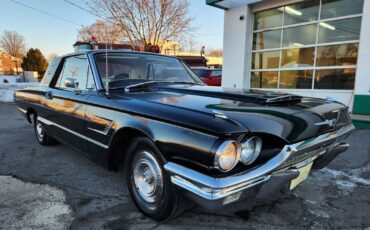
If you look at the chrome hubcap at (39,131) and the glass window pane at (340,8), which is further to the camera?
the glass window pane at (340,8)

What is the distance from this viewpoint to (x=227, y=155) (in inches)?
65.6

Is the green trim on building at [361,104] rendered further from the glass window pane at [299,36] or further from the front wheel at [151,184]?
the front wheel at [151,184]

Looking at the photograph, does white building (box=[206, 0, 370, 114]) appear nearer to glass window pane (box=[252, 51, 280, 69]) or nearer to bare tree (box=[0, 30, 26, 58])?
glass window pane (box=[252, 51, 280, 69])

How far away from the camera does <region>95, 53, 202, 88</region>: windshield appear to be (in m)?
2.98

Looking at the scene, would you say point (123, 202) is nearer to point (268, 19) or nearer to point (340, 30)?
point (340, 30)

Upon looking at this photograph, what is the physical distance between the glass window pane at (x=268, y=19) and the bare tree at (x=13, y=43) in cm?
6063

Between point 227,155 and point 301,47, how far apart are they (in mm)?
7878

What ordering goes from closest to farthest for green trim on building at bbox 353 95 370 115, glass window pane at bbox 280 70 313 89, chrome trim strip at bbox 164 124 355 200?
chrome trim strip at bbox 164 124 355 200 → green trim on building at bbox 353 95 370 115 → glass window pane at bbox 280 70 313 89

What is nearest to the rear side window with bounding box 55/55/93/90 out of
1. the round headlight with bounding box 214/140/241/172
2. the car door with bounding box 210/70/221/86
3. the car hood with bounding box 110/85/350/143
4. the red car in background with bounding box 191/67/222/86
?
the car hood with bounding box 110/85/350/143

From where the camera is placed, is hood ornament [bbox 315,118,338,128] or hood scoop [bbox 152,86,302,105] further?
hood scoop [bbox 152,86,302,105]

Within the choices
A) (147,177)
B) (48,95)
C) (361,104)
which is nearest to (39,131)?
(48,95)

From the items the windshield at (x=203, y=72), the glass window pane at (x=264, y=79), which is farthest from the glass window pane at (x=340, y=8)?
the windshield at (x=203, y=72)

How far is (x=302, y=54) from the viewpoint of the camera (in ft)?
27.4

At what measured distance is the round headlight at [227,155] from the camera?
1.61 metres
